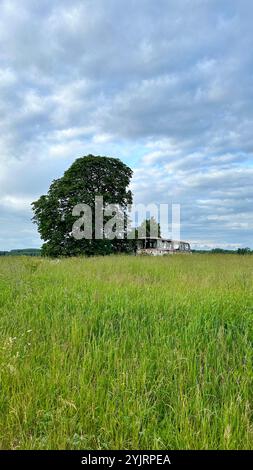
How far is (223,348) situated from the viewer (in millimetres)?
3551

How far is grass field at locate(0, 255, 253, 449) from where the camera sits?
2.36m

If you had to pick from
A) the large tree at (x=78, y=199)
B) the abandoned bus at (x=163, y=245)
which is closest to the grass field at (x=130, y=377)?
the large tree at (x=78, y=199)

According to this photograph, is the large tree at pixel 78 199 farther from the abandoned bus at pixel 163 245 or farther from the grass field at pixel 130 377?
the grass field at pixel 130 377

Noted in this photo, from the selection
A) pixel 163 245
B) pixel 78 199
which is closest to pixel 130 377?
pixel 78 199

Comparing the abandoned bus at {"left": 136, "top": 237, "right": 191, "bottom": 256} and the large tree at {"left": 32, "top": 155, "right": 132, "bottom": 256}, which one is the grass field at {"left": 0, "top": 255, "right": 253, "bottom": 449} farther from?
the abandoned bus at {"left": 136, "top": 237, "right": 191, "bottom": 256}

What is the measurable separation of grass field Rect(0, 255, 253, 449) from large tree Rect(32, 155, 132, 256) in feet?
73.0

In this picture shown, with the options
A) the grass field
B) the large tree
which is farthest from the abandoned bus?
the grass field

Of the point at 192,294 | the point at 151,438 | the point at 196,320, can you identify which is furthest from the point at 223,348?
the point at 192,294

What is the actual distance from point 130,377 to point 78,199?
24.7 meters

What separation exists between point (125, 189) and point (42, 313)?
2591 centimetres

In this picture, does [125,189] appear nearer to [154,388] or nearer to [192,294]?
[192,294]

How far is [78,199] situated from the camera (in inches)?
1061

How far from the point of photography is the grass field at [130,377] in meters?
2.36

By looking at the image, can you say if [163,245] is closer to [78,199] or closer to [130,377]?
[78,199]
